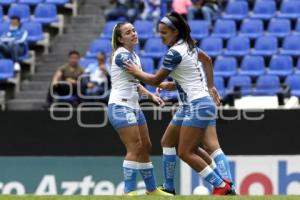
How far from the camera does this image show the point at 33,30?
1847 centimetres

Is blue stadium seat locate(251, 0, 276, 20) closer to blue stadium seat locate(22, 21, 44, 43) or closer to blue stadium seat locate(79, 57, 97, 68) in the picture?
blue stadium seat locate(79, 57, 97, 68)

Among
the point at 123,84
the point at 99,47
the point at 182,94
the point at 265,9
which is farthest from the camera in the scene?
the point at 265,9

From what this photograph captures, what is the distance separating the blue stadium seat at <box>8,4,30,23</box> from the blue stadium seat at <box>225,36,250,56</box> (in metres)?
4.31

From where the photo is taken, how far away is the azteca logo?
47.2 feet

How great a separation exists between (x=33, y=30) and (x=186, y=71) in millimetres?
8702

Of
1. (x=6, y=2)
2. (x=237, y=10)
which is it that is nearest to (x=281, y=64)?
(x=237, y=10)

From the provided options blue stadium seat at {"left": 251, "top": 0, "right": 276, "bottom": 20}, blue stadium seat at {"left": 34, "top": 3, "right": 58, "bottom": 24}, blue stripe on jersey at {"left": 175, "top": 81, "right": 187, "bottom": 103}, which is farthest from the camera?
blue stadium seat at {"left": 34, "top": 3, "right": 58, "bottom": 24}

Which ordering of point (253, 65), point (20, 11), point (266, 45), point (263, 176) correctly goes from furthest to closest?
point (20, 11) < point (266, 45) < point (253, 65) < point (263, 176)

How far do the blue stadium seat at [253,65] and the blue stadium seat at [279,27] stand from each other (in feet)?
2.87

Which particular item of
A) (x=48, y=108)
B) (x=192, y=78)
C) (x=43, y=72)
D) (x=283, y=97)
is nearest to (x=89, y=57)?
(x=43, y=72)

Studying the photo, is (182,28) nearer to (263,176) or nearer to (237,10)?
(263,176)

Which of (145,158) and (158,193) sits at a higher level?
(145,158)

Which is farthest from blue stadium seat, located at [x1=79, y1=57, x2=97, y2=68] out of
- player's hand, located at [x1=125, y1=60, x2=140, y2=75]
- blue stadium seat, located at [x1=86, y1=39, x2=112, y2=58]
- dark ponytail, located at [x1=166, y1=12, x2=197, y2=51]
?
dark ponytail, located at [x1=166, y1=12, x2=197, y2=51]

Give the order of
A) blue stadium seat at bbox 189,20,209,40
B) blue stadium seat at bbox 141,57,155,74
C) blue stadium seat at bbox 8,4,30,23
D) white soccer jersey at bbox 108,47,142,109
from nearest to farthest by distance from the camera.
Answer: white soccer jersey at bbox 108,47,142,109 → blue stadium seat at bbox 141,57,155,74 → blue stadium seat at bbox 189,20,209,40 → blue stadium seat at bbox 8,4,30,23
